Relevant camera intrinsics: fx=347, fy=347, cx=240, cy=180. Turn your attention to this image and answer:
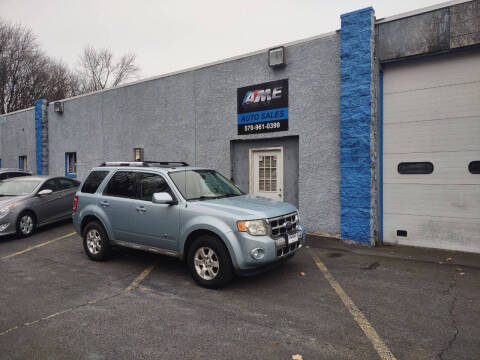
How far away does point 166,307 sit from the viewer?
437 centimetres

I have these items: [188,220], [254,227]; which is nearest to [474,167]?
[254,227]

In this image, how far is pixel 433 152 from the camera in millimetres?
7375

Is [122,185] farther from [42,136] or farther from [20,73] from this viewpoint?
[20,73]

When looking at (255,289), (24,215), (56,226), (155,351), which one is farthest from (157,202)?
(56,226)

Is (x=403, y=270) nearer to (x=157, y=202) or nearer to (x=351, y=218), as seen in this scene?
(x=351, y=218)

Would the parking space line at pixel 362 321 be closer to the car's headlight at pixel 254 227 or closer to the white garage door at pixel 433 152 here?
the car's headlight at pixel 254 227

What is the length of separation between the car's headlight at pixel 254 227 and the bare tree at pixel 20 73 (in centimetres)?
3232

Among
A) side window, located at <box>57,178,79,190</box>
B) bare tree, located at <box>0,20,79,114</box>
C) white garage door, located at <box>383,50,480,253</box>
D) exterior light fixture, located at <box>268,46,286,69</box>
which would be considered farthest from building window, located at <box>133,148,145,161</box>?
bare tree, located at <box>0,20,79,114</box>

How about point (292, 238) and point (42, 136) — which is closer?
point (292, 238)

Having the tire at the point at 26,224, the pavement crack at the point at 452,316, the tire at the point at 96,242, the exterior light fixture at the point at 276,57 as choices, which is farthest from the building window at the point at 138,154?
the pavement crack at the point at 452,316

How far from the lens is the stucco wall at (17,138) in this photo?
17188 mm

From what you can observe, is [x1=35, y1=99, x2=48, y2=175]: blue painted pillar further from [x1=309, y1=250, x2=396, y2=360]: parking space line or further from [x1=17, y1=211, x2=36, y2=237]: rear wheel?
[x1=309, y1=250, x2=396, y2=360]: parking space line

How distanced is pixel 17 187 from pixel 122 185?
5.13m

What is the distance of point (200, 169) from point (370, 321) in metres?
3.75
